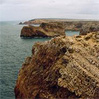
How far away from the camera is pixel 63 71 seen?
22.6m

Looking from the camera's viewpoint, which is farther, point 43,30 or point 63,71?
point 43,30

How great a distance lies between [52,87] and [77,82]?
10.1 ft

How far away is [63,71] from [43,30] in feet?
320

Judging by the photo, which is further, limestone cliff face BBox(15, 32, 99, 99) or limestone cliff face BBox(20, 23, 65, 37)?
limestone cliff face BBox(20, 23, 65, 37)

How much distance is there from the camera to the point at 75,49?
24.9 m

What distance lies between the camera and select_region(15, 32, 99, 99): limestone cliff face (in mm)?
21641

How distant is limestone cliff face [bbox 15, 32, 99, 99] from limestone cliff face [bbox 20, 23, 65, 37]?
8411 centimetres

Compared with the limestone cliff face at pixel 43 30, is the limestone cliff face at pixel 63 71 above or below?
above

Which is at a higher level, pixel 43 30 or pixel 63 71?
pixel 63 71

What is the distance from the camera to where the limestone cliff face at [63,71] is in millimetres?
21641

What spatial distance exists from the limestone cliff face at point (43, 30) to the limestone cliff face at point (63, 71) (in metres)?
84.1

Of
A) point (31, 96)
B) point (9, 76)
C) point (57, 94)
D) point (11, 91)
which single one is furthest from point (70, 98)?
point (9, 76)

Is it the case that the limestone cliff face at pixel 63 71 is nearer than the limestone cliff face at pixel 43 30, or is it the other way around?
the limestone cliff face at pixel 63 71

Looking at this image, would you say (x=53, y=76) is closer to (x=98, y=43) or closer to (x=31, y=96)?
(x=31, y=96)
